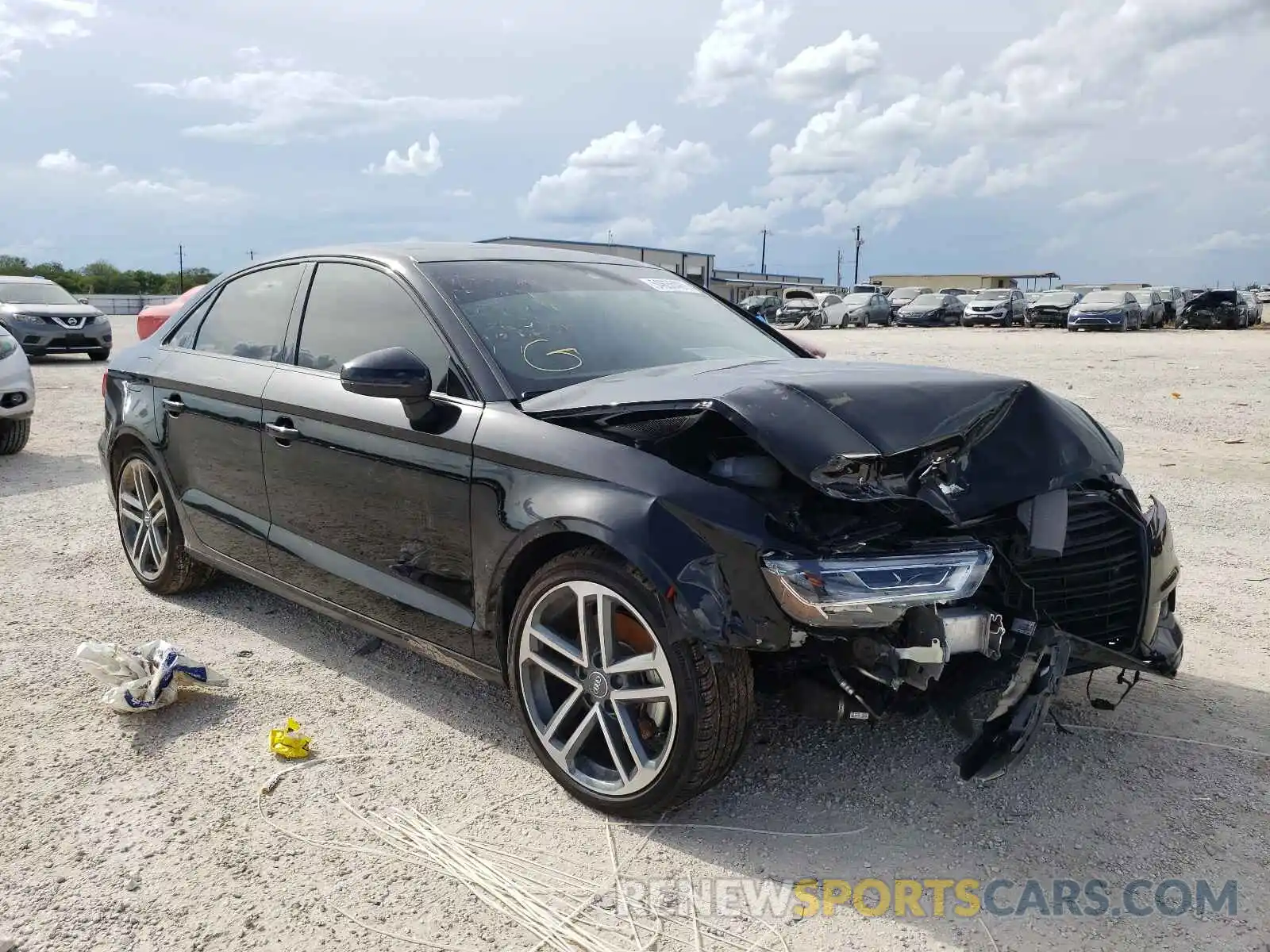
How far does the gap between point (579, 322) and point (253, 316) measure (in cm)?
165

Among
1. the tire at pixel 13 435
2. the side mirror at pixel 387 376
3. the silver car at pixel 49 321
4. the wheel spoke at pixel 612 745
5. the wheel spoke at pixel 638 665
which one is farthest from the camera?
the silver car at pixel 49 321

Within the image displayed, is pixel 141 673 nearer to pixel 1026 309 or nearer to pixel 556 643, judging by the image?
pixel 556 643

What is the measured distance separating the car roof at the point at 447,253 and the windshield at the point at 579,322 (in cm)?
7

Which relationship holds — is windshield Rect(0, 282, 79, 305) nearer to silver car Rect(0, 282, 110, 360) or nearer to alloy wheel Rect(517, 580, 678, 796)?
silver car Rect(0, 282, 110, 360)

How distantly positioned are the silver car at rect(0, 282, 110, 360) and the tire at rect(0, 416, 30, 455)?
30.1ft

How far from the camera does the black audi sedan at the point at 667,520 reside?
264 cm

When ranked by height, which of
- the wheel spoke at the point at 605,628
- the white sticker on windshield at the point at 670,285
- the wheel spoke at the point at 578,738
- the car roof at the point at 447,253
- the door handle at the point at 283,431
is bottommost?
the wheel spoke at the point at 578,738

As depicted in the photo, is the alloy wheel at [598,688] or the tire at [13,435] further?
the tire at [13,435]

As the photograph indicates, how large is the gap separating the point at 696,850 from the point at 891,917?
0.55 metres

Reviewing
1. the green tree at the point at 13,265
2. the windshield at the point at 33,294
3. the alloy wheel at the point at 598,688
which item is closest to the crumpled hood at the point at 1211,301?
the windshield at the point at 33,294

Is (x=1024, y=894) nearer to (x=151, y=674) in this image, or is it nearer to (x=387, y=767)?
A: (x=387, y=767)

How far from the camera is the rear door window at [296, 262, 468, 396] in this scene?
3.48 meters

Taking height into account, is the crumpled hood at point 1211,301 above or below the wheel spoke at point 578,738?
above

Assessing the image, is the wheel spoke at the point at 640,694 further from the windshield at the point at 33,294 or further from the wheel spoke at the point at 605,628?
the windshield at the point at 33,294
